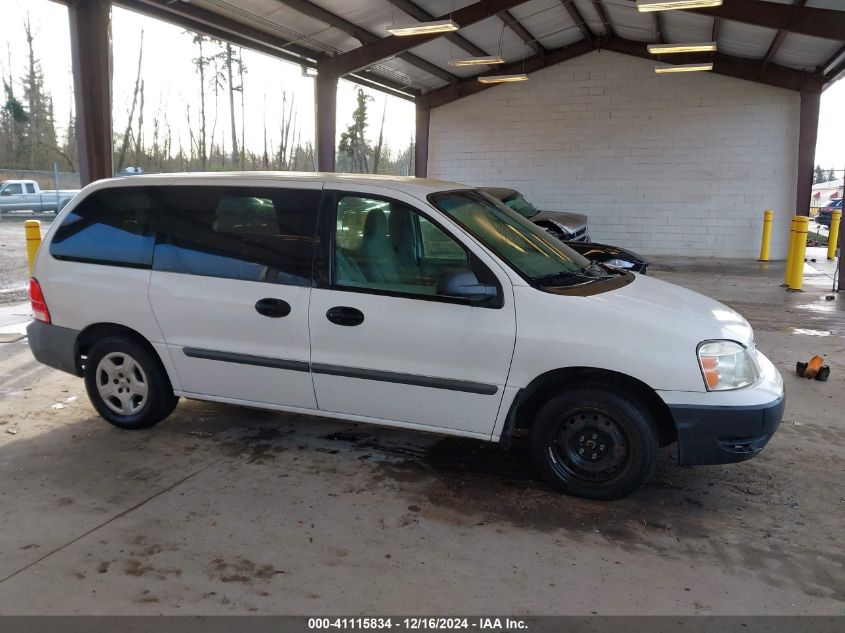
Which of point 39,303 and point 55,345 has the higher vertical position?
point 39,303

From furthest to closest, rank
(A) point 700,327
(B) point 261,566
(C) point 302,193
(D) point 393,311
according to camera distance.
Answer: (C) point 302,193, (D) point 393,311, (A) point 700,327, (B) point 261,566

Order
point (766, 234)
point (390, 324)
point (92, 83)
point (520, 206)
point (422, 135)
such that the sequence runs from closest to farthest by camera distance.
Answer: point (390, 324) → point (92, 83) → point (520, 206) → point (766, 234) → point (422, 135)

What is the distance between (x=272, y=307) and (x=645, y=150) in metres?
15.8

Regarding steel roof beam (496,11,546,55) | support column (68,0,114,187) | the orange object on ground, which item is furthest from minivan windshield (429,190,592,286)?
steel roof beam (496,11,546,55)

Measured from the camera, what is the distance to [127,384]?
4582 mm

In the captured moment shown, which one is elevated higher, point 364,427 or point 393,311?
point 393,311

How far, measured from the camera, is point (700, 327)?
3.48 metres

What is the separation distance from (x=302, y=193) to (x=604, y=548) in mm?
2682

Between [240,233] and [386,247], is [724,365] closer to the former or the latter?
[386,247]

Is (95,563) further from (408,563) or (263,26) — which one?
(263,26)

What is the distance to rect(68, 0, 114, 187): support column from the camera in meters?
9.32

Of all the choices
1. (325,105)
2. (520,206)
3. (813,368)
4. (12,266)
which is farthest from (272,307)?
(325,105)
